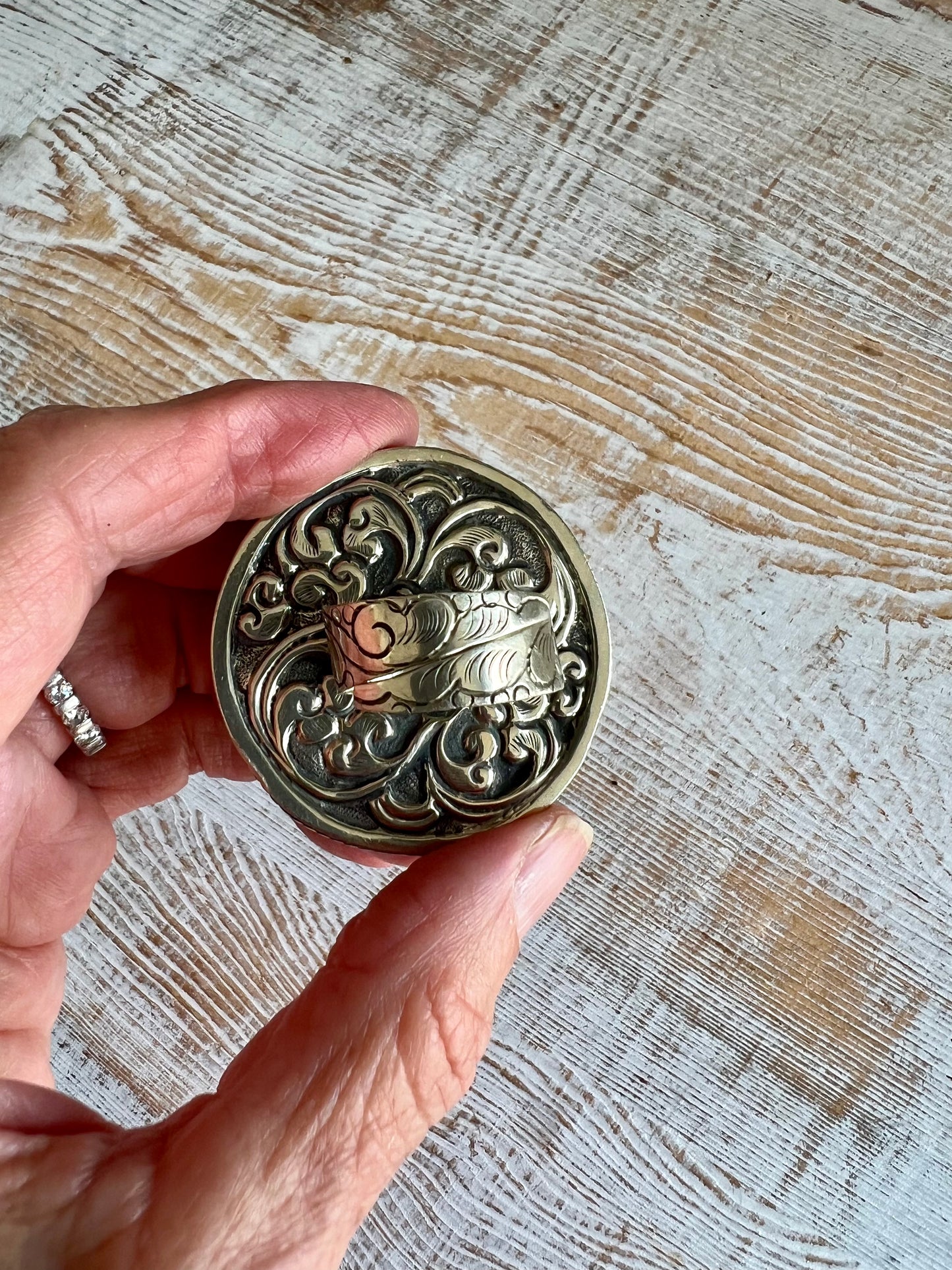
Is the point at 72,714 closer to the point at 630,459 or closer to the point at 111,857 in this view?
the point at 111,857

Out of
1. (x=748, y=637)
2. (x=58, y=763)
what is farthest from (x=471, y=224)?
(x=58, y=763)

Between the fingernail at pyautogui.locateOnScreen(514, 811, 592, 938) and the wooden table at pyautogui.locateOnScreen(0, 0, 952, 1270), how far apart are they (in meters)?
0.43

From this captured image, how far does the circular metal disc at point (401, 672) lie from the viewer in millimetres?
1420

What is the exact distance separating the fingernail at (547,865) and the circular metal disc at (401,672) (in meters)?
0.09

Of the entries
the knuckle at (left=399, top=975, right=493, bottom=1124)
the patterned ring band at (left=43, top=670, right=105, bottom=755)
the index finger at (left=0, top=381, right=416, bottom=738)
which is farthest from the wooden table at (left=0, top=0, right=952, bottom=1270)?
the knuckle at (left=399, top=975, right=493, bottom=1124)

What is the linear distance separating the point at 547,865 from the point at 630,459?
2.83 feet

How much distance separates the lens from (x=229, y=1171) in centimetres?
109

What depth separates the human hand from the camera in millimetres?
1100

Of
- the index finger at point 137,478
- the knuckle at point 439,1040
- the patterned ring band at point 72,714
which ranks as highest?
the index finger at point 137,478

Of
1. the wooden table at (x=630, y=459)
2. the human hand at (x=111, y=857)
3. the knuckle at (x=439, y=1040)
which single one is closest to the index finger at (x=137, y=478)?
the human hand at (x=111, y=857)

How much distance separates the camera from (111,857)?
67.4 inches

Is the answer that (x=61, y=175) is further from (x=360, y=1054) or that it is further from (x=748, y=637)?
(x=360, y=1054)

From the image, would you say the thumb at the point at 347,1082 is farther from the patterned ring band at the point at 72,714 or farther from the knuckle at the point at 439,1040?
the patterned ring band at the point at 72,714

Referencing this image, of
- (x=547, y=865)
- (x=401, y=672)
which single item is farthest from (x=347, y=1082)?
(x=401, y=672)
